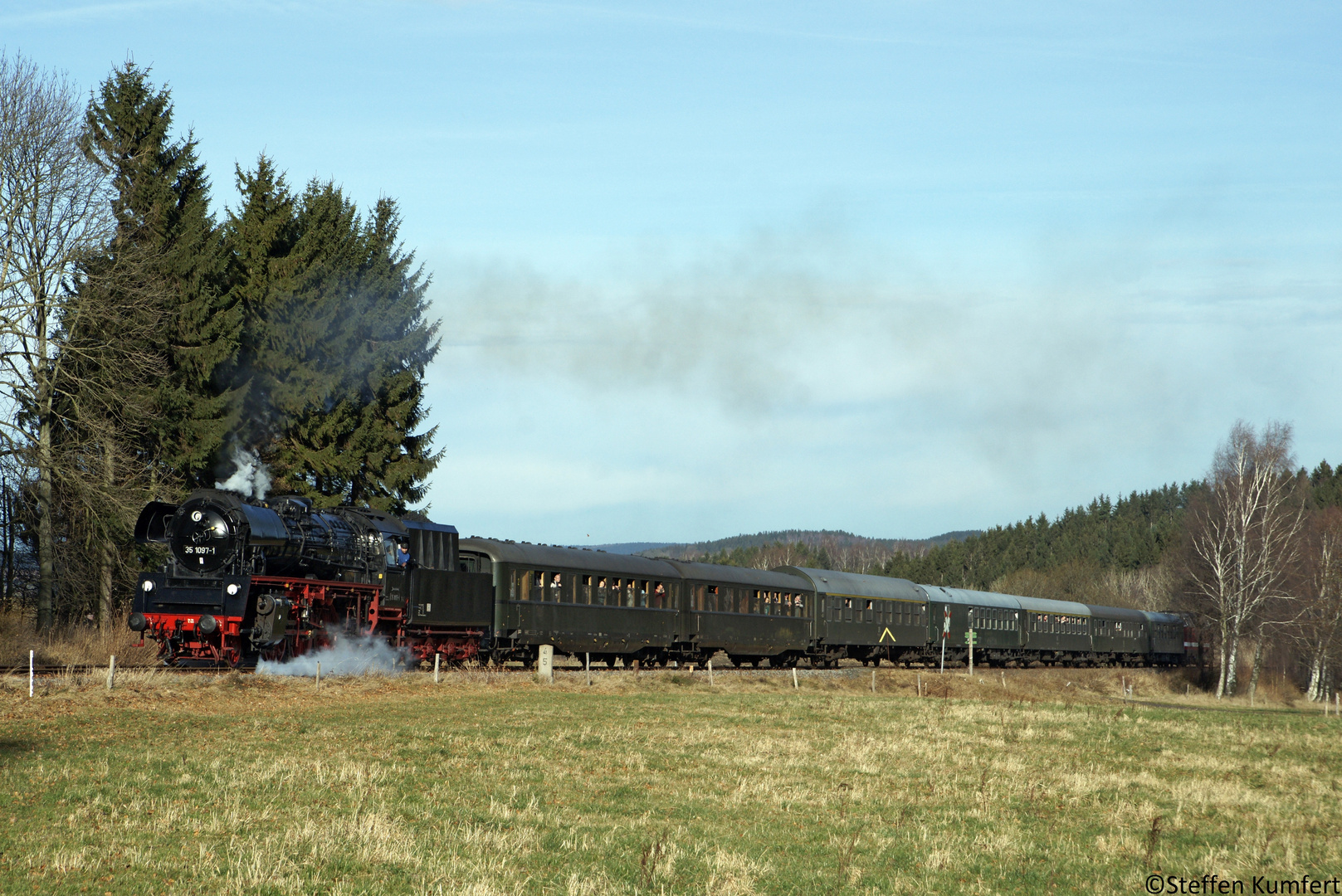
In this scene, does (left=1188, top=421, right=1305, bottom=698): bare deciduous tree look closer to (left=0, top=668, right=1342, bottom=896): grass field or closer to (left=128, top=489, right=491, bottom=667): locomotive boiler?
(left=0, top=668, right=1342, bottom=896): grass field

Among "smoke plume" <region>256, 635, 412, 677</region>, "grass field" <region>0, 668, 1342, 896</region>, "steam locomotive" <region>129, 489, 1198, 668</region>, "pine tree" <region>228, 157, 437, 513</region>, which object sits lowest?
"grass field" <region>0, 668, 1342, 896</region>

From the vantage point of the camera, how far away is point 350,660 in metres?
29.6

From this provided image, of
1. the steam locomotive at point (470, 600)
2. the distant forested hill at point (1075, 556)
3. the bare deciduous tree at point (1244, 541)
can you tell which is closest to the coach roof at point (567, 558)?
the steam locomotive at point (470, 600)

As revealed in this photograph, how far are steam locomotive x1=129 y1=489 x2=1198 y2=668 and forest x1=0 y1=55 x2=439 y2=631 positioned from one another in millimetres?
5715

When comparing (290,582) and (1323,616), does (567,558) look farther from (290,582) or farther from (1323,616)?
A: (1323,616)

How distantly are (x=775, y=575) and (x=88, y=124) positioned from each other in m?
29.3

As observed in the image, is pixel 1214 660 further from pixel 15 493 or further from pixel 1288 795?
pixel 15 493

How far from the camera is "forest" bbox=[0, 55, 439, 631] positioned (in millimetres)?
33281

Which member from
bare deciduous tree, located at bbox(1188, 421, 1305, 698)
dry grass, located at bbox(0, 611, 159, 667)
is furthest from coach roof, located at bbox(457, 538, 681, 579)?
bare deciduous tree, located at bbox(1188, 421, 1305, 698)

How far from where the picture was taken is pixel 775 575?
45.4 metres

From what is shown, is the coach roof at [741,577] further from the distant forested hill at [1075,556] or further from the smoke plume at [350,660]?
the distant forested hill at [1075,556]

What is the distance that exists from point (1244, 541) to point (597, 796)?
167 ft

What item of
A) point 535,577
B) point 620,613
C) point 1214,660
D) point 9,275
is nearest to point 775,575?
point 620,613

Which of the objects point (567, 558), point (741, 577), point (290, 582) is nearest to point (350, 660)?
point (290, 582)
